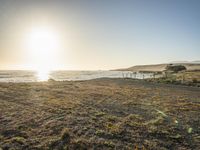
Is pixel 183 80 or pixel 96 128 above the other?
pixel 96 128

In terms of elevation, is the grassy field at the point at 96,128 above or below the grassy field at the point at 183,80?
above

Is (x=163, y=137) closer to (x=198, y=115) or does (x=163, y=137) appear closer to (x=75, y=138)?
(x=75, y=138)

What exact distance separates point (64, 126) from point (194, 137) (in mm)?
7060

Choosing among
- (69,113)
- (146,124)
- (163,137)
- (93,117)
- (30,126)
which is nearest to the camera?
(163,137)

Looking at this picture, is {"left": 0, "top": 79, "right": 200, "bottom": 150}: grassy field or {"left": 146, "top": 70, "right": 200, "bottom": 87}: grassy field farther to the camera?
{"left": 146, "top": 70, "right": 200, "bottom": 87}: grassy field

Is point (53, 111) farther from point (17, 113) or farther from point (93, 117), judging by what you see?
point (93, 117)

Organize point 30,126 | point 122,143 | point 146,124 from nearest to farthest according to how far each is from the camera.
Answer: point 122,143 → point 30,126 → point 146,124

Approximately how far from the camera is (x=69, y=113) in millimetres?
14734

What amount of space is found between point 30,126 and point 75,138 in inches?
130

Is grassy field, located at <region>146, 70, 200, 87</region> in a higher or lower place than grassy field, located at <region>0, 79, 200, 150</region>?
lower

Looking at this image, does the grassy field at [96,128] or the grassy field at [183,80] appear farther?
the grassy field at [183,80]

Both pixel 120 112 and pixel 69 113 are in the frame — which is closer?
pixel 69 113

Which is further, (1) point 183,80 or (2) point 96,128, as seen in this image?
(1) point 183,80

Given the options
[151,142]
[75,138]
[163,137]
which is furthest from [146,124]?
[75,138]
